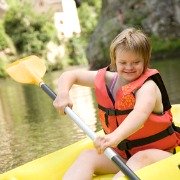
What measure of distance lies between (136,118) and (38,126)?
3.32 meters

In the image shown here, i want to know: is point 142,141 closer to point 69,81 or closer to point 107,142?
point 107,142

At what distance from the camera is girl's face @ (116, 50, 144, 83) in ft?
8.00

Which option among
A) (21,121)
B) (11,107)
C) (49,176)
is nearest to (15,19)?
(11,107)

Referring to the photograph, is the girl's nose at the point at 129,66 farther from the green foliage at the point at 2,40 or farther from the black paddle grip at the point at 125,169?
the green foliage at the point at 2,40

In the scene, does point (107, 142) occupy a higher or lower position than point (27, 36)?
lower

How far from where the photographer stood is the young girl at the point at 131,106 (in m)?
2.42

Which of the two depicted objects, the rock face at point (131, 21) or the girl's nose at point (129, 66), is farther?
the rock face at point (131, 21)

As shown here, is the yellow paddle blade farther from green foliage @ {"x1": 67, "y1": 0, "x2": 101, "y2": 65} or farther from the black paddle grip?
green foliage @ {"x1": 67, "y1": 0, "x2": 101, "y2": 65}

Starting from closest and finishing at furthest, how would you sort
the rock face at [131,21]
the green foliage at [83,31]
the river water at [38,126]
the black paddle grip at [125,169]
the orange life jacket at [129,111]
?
the black paddle grip at [125,169]
the orange life jacket at [129,111]
the river water at [38,126]
the rock face at [131,21]
the green foliage at [83,31]

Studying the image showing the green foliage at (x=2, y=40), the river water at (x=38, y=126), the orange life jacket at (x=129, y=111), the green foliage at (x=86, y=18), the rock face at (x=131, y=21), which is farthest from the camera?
the green foliage at (x=86, y=18)

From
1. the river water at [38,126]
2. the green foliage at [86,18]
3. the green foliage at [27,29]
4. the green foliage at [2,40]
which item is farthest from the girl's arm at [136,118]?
the green foliage at [86,18]

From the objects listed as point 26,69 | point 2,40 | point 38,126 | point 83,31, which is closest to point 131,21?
point 2,40

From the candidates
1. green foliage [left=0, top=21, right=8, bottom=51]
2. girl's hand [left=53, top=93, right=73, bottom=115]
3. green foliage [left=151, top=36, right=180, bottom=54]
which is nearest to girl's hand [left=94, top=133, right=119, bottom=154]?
girl's hand [left=53, top=93, right=73, bottom=115]

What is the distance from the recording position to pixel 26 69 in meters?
3.10
